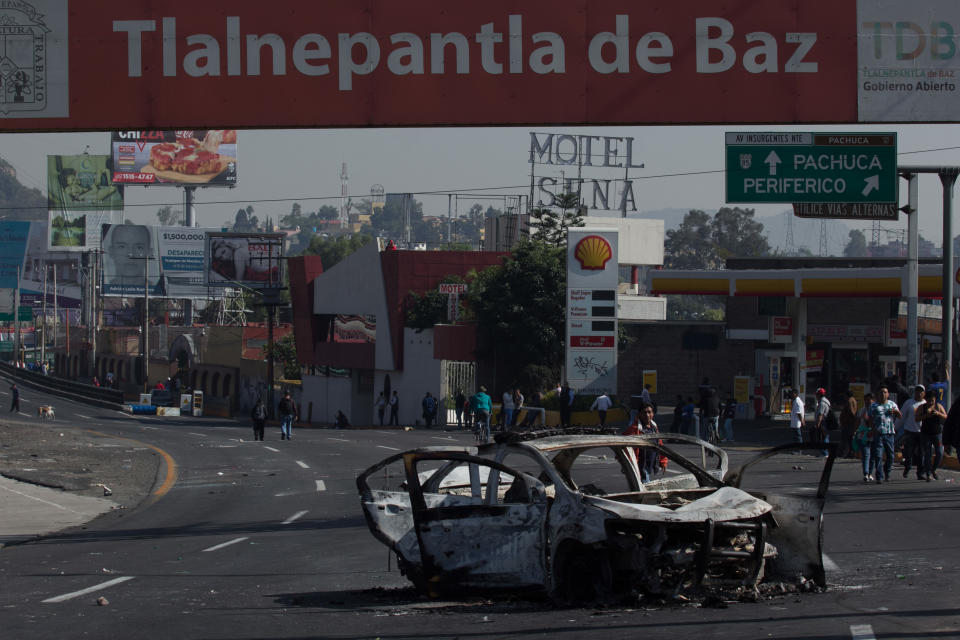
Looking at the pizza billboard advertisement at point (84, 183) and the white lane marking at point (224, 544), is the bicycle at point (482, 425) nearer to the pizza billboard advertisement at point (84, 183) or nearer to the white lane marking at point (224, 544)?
the white lane marking at point (224, 544)

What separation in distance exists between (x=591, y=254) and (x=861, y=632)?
32.6m

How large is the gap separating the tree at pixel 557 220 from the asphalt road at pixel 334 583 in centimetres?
4636

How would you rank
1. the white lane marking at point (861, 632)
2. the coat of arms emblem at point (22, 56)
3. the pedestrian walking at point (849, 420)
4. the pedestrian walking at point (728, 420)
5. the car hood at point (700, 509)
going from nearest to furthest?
1. the white lane marking at point (861, 632)
2. the car hood at point (700, 509)
3. the coat of arms emblem at point (22, 56)
4. the pedestrian walking at point (849, 420)
5. the pedestrian walking at point (728, 420)

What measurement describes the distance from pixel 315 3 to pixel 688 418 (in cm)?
1990

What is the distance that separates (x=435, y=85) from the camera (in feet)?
48.0

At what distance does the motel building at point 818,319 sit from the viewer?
1419 inches

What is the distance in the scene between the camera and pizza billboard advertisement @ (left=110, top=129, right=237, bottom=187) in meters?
145

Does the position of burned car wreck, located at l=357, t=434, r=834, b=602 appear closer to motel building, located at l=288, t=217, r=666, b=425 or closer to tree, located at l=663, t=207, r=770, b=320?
motel building, located at l=288, t=217, r=666, b=425

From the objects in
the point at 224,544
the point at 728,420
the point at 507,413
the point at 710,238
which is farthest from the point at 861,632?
the point at 710,238

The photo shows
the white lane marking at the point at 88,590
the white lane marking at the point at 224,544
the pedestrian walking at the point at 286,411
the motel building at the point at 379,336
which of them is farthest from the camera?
the motel building at the point at 379,336

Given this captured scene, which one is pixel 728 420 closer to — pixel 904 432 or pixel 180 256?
pixel 904 432

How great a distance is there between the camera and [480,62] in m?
14.5

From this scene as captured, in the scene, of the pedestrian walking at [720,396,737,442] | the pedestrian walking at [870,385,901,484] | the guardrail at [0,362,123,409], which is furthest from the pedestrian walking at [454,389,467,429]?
the guardrail at [0,362,123,409]

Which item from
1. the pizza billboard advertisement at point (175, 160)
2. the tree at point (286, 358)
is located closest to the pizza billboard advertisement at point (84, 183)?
the pizza billboard advertisement at point (175, 160)
